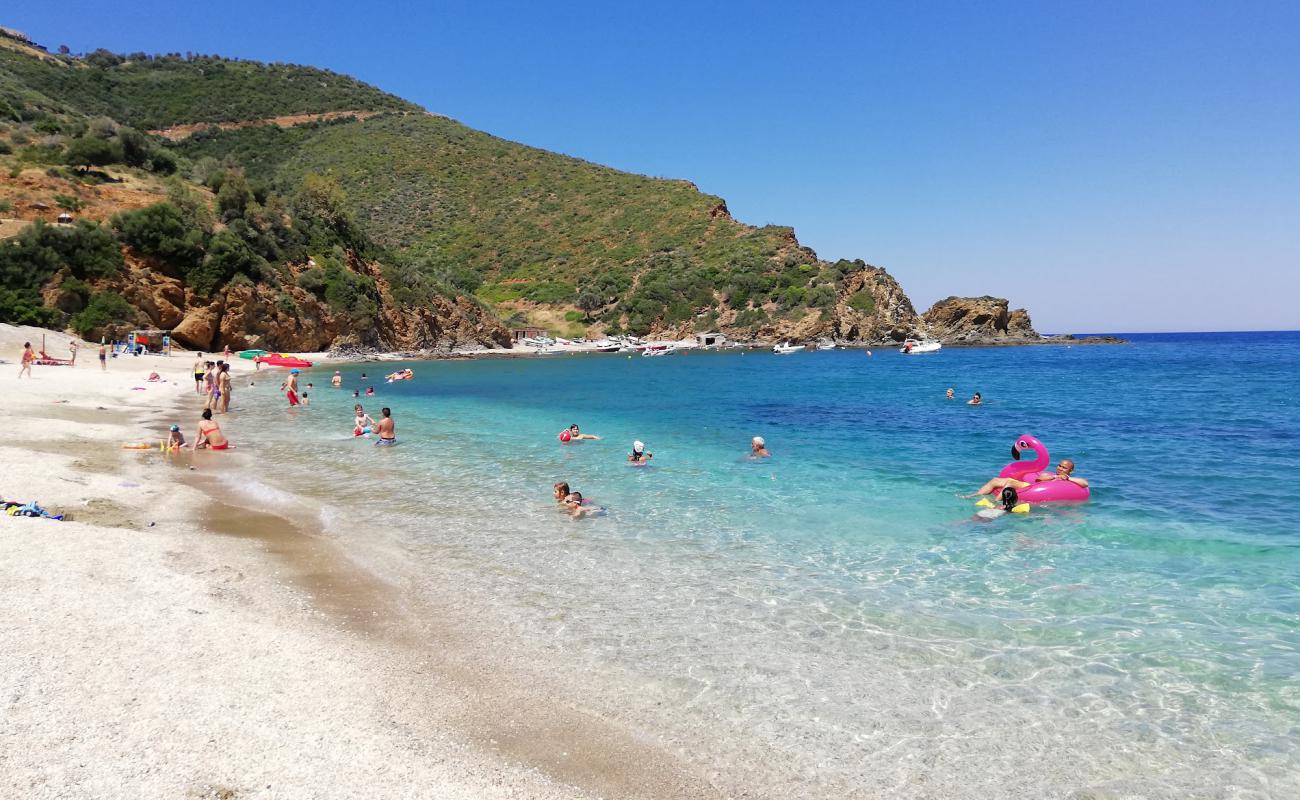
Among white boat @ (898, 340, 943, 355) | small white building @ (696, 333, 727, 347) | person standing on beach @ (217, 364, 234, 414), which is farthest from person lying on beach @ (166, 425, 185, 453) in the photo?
small white building @ (696, 333, 727, 347)

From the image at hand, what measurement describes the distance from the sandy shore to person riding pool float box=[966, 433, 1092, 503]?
29.1 ft

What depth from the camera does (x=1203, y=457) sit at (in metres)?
15.2

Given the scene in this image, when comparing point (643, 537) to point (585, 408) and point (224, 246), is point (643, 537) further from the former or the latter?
point (224, 246)

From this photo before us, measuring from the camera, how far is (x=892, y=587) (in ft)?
24.7

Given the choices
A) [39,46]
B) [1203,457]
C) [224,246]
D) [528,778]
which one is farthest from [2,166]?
[39,46]

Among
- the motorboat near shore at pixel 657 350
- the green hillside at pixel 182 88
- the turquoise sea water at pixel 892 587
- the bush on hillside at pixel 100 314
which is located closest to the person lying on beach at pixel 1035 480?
the turquoise sea water at pixel 892 587

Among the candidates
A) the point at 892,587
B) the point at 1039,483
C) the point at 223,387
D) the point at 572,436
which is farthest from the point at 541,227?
the point at 892,587

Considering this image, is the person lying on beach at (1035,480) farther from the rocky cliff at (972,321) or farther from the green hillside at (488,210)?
the rocky cliff at (972,321)

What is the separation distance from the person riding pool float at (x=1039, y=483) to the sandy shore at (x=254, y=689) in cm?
887

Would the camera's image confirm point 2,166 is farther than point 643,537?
Yes

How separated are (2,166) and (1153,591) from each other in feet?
178

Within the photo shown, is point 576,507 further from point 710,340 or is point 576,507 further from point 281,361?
point 710,340

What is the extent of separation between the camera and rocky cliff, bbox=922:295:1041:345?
91.4 m

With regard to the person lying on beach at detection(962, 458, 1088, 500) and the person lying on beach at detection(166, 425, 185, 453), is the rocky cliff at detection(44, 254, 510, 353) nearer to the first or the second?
the person lying on beach at detection(166, 425, 185, 453)
